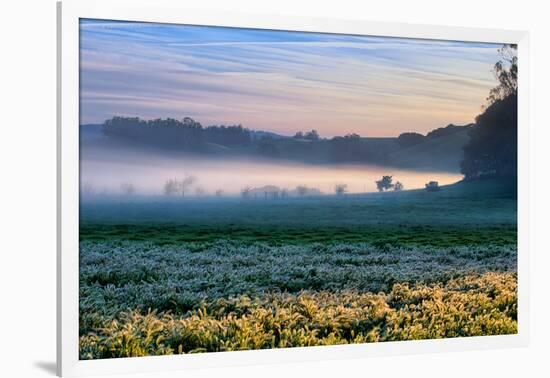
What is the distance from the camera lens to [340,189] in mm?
7363

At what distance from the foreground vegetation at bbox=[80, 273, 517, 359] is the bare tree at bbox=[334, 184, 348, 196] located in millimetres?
797

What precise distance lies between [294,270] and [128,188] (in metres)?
1.47

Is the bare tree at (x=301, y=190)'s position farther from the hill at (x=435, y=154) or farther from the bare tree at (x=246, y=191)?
the hill at (x=435, y=154)

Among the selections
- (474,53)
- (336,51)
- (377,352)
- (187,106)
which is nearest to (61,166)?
(187,106)

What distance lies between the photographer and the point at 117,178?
6.76m

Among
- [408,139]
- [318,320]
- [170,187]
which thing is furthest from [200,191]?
[408,139]

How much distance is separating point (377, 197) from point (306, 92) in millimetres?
1056

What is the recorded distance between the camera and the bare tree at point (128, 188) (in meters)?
6.79

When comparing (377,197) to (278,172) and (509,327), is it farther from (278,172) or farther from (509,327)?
(509,327)

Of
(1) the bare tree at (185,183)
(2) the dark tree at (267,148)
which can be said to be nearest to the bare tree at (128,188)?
(1) the bare tree at (185,183)

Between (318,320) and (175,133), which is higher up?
(175,133)

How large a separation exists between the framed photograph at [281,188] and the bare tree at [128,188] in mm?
15

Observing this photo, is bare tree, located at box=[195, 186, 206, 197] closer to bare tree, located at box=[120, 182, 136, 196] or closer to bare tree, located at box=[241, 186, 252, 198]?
bare tree, located at box=[241, 186, 252, 198]

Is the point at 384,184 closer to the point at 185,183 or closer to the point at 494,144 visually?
the point at 494,144
